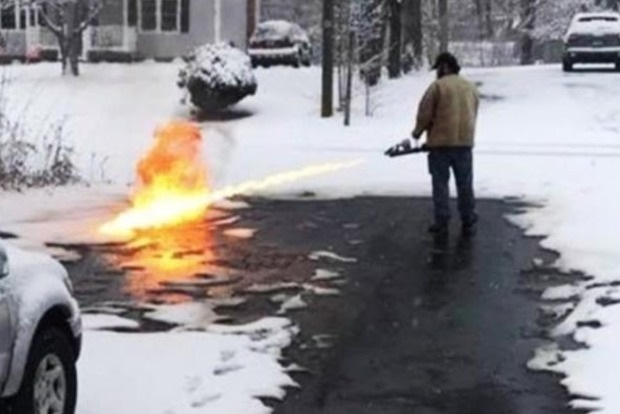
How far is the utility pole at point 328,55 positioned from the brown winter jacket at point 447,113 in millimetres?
13772

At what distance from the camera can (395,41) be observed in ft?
110

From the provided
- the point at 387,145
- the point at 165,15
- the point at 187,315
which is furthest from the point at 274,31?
the point at 187,315

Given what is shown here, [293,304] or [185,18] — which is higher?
[185,18]

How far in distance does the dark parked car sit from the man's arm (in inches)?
1140

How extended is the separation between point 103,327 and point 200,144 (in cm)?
1442

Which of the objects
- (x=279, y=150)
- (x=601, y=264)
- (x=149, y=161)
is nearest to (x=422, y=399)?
(x=601, y=264)

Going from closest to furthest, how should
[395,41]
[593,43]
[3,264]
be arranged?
[3,264], [395,41], [593,43]

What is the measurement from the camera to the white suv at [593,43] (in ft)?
113

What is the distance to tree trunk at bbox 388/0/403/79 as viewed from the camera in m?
33.2

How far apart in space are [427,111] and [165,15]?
116 ft

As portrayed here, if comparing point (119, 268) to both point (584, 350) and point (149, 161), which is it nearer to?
point (584, 350)

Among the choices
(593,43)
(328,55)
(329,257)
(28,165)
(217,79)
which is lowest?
(329,257)

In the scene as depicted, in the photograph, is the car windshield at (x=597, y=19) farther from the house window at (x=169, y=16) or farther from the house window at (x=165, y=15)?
the house window at (x=169, y=16)

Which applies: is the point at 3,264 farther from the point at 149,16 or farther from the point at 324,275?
the point at 149,16
